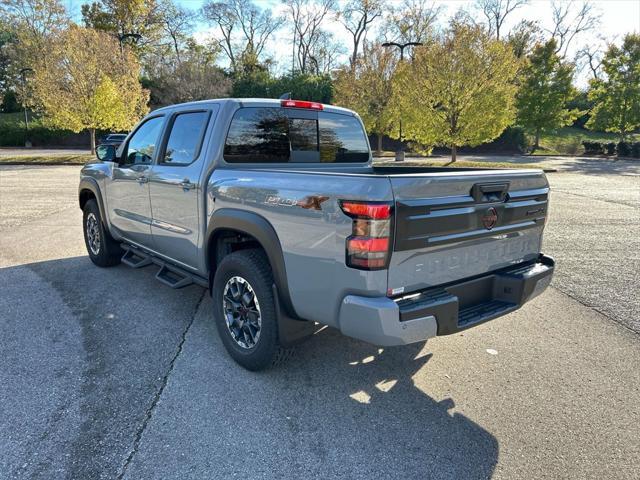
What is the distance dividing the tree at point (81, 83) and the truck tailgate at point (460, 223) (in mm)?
23864

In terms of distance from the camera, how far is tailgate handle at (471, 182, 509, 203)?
2.56 metres

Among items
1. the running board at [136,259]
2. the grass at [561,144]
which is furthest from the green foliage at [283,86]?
the running board at [136,259]

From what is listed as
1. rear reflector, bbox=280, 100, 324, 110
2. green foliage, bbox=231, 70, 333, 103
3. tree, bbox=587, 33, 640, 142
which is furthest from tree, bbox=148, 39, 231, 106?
rear reflector, bbox=280, 100, 324, 110

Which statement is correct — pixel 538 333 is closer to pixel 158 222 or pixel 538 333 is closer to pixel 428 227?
pixel 428 227

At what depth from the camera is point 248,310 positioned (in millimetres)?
3047

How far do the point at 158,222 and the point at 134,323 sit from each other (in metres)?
0.97

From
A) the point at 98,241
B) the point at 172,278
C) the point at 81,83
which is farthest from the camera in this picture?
the point at 81,83

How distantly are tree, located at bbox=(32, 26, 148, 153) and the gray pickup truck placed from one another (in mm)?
21134

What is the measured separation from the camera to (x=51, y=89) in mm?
21188

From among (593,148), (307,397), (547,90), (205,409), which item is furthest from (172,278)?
(593,148)

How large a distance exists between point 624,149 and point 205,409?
3877 centimetres

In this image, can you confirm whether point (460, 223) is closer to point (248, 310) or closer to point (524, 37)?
point (248, 310)

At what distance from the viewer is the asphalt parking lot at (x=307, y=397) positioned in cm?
223

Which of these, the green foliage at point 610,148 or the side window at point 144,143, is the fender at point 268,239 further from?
the green foliage at point 610,148
